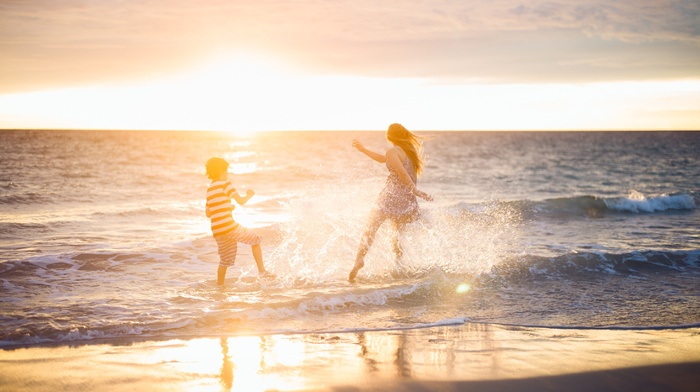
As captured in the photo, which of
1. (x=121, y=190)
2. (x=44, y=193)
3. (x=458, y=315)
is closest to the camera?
(x=458, y=315)

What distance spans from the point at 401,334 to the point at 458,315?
1.08 m

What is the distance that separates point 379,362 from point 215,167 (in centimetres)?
369

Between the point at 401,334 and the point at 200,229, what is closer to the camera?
the point at 401,334

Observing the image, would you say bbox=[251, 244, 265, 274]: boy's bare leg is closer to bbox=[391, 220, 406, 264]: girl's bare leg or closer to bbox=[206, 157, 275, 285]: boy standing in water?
bbox=[206, 157, 275, 285]: boy standing in water

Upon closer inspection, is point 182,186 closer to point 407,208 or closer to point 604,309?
point 407,208

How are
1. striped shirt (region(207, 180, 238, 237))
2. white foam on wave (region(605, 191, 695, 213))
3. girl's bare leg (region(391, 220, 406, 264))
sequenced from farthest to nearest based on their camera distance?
1. white foam on wave (region(605, 191, 695, 213))
2. girl's bare leg (region(391, 220, 406, 264))
3. striped shirt (region(207, 180, 238, 237))

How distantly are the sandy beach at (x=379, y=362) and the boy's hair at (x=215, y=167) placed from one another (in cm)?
247

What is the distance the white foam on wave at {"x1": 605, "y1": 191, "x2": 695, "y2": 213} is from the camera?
18297mm

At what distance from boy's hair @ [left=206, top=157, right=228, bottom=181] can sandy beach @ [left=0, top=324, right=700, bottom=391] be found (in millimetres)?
2468

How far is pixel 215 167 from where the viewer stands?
7363 mm

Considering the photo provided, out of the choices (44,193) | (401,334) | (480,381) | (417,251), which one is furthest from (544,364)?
(44,193)

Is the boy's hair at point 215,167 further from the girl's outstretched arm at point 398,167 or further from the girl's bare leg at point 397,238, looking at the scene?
the girl's bare leg at point 397,238

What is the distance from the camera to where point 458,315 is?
655 cm

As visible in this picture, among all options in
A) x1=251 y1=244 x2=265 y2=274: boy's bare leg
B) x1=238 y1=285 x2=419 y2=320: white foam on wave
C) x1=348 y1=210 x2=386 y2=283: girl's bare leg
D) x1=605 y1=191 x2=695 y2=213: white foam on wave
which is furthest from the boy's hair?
x1=605 y1=191 x2=695 y2=213: white foam on wave
